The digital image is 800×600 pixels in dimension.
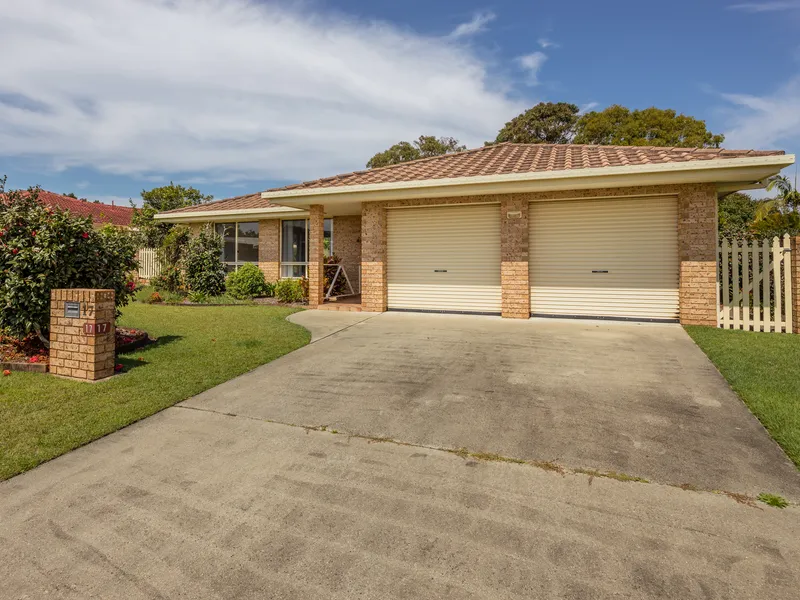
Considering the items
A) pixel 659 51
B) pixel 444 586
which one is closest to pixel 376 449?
pixel 444 586

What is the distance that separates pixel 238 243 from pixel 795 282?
16.5 metres

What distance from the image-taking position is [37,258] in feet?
18.6

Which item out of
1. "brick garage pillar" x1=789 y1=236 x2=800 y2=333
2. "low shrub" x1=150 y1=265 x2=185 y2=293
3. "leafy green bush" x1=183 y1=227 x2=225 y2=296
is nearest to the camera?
"brick garage pillar" x1=789 y1=236 x2=800 y2=333

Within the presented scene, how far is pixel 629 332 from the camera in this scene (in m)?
8.09

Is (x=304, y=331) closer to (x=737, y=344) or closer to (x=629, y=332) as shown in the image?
(x=629, y=332)

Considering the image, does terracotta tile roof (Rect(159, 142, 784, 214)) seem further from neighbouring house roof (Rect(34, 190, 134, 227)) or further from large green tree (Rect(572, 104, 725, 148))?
neighbouring house roof (Rect(34, 190, 134, 227))

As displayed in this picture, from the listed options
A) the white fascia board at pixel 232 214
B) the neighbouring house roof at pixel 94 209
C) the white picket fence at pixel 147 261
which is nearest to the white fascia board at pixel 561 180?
the white fascia board at pixel 232 214

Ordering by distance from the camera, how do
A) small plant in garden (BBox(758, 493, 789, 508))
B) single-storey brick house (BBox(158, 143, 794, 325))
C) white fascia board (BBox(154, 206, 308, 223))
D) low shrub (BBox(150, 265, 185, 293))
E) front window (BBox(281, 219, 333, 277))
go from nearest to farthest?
small plant in garden (BBox(758, 493, 789, 508))
single-storey brick house (BBox(158, 143, 794, 325))
white fascia board (BBox(154, 206, 308, 223))
low shrub (BBox(150, 265, 185, 293))
front window (BBox(281, 219, 333, 277))

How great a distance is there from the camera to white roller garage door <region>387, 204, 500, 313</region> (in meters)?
10.5

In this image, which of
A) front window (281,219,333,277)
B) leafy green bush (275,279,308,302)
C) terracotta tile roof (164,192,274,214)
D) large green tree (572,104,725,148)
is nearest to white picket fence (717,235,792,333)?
leafy green bush (275,279,308,302)

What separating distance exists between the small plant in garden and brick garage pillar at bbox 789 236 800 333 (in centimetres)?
746

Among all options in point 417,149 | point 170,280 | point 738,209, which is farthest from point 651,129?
point 170,280

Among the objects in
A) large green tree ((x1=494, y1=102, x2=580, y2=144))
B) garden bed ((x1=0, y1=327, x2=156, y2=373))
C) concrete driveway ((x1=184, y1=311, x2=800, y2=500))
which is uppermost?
large green tree ((x1=494, y1=102, x2=580, y2=144))

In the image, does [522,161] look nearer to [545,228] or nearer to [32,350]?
[545,228]
